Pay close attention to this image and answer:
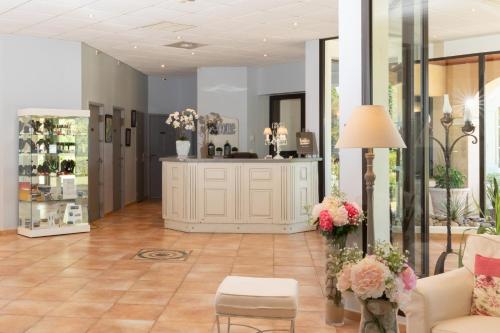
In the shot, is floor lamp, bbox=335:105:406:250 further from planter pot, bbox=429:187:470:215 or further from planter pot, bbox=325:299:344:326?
planter pot, bbox=325:299:344:326

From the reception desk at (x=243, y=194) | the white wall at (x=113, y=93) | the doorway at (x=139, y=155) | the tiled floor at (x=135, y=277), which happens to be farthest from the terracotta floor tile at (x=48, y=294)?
the doorway at (x=139, y=155)

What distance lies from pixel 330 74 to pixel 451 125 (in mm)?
5244

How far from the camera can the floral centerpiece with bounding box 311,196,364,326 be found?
176 inches

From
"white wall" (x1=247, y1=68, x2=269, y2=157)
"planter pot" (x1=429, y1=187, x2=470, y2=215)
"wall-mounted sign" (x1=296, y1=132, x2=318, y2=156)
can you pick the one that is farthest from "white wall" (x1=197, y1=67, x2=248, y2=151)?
"planter pot" (x1=429, y1=187, x2=470, y2=215)

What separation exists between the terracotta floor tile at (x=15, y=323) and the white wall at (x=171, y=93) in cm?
1057

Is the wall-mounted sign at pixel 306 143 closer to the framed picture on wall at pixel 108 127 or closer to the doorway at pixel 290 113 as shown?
the doorway at pixel 290 113

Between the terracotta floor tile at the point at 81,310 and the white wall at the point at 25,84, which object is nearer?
the terracotta floor tile at the point at 81,310

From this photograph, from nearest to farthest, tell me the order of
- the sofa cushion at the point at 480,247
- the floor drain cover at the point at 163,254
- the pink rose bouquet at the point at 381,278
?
the pink rose bouquet at the point at 381,278 → the sofa cushion at the point at 480,247 → the floor drain cover at the point at 163,254

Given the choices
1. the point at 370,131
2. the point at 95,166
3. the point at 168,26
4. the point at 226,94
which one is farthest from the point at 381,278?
the point at 226,94

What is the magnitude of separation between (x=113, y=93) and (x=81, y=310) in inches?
299

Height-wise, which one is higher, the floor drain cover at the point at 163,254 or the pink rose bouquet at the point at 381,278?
the pink rose bouquet at the point at 381,278

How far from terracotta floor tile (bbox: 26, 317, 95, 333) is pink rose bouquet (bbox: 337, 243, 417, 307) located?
2392 millimetres

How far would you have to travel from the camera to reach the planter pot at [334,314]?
4.64 m

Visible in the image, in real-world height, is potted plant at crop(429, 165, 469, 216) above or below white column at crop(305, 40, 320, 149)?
below
